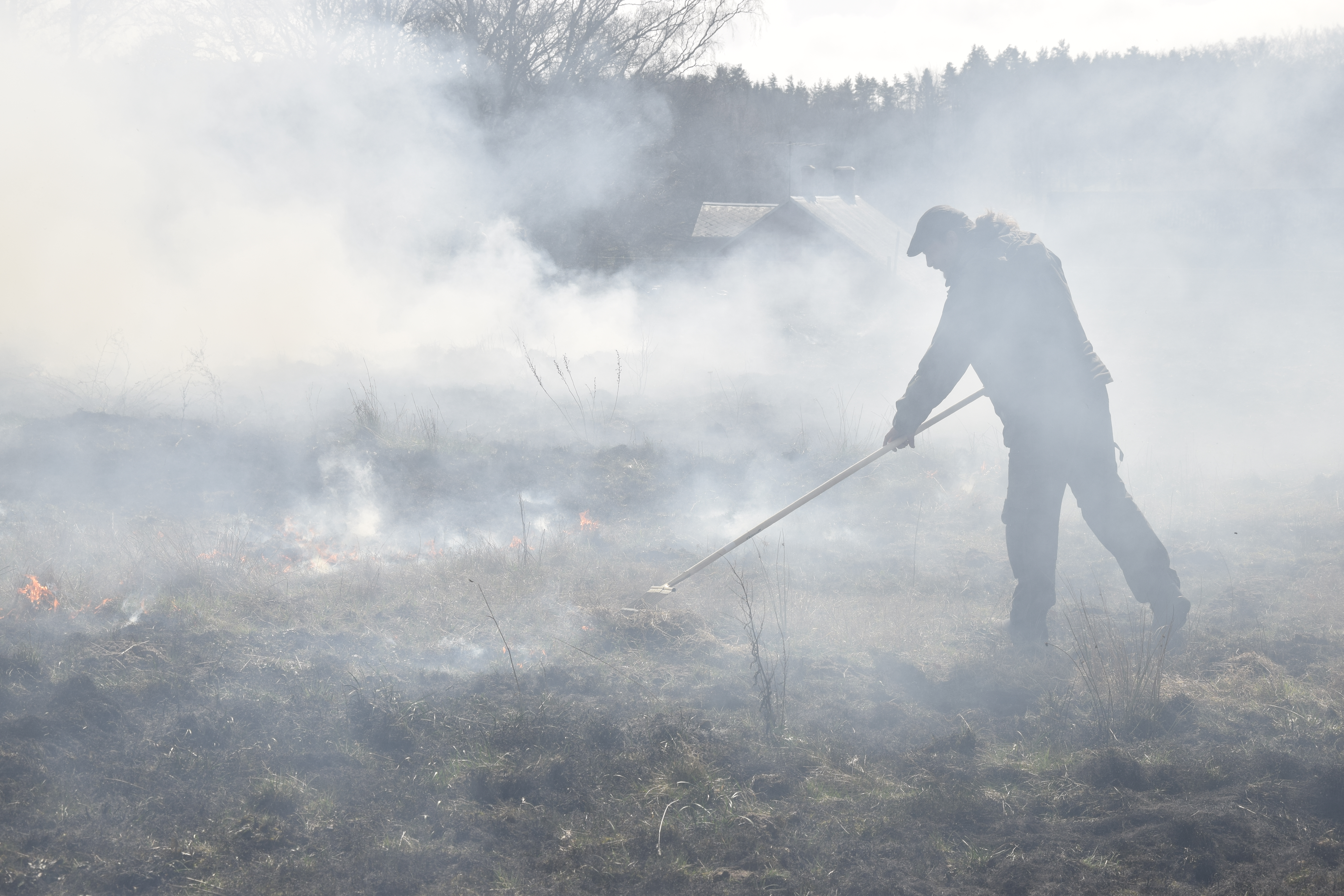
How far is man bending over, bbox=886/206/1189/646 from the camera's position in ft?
13.9

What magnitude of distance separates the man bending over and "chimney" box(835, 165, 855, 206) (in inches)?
906

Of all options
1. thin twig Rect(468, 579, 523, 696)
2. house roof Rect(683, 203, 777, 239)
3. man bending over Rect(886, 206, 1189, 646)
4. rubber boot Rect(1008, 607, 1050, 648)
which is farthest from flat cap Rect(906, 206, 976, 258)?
house roof Rect(683, 203, 777, 239)

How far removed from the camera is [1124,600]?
5035 mm

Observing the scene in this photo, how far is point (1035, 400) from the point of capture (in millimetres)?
4312

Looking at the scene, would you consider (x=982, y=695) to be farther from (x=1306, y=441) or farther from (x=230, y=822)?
(x=1306, y=441)

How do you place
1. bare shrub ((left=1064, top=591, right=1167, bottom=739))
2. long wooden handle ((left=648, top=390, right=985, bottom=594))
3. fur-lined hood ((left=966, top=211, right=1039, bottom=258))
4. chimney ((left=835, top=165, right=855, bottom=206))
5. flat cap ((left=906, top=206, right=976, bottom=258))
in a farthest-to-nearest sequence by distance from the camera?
chimney ((left=835, top=165, right=855, bottom=206)) < flat cap ((left=906, top=206, right=976, bottom=258)) < fur-lined hood ((left=966, top=211, right=1039, bottom=258)) < long wooden handle ((left=648, top=390, right=985, bottom=594)) < bare shrub ((left=1064, top=591, right=1167, bottom=739))

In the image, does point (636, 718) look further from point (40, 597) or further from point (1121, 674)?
point (40, 597)

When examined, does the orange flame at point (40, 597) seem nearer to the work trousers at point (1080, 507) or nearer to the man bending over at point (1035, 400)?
the man bending over at point (1035, 400)

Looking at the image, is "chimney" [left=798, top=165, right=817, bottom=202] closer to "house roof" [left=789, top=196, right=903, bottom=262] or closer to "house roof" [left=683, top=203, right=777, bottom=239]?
"house roof" [left=789, top=196, right=903, bottom=262]

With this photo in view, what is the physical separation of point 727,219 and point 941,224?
56.3 feet

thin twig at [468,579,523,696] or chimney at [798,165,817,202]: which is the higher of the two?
chimney at [798,165,817,202]

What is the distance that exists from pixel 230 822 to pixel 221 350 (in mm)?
8176

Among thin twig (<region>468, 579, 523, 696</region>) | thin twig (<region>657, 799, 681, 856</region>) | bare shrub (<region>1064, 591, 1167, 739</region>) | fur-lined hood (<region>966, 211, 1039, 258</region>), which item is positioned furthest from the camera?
fur-lined hood (<region>966, 211, 1039, 258</region>)

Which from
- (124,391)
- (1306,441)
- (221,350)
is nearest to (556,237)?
(221,350)
